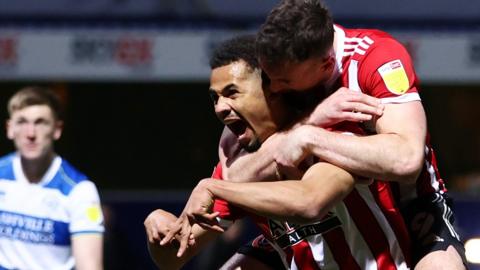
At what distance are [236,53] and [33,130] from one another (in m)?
2.05

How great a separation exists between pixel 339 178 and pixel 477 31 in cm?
667

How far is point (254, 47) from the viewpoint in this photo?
4301mm

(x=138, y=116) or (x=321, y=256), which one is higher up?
(x=321, y=256)

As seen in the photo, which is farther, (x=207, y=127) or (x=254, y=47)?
(x=207, y=127)

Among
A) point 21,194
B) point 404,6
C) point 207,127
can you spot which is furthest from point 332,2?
point 21,194

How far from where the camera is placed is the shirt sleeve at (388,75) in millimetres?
4035

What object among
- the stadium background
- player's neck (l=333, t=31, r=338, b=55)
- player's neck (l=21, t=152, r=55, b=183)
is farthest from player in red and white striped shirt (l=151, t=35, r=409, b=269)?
the stadium background

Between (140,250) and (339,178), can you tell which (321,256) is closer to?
(339,178)

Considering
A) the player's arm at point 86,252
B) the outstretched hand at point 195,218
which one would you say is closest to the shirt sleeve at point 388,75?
the outstretched hand at point 195,218

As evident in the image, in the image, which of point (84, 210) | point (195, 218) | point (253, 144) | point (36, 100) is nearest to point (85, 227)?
point (84, 210)

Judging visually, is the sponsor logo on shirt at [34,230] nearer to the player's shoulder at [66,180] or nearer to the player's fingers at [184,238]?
the player's shoulder at [66,180]

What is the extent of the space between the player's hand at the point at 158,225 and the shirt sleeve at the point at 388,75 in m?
0.79

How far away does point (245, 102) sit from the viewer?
4.24 metres

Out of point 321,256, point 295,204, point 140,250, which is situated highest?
point 295,204
